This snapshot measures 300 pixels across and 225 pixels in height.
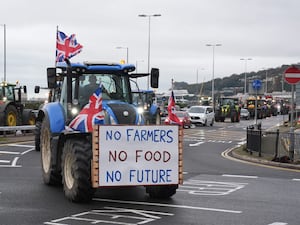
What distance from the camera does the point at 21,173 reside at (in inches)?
561

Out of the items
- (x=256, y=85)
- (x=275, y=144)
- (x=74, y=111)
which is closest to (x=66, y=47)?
(x=256, y=85)

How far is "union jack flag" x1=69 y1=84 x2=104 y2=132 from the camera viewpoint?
10016 millimetres

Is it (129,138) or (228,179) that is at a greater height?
(129,138)

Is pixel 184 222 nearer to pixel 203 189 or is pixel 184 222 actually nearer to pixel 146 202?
pixel 146 202

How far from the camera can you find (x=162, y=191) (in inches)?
416

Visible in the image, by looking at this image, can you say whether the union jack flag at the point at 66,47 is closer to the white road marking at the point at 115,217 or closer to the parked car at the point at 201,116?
the white road marking at the point at 115,217

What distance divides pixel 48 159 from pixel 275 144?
8577 millimetres

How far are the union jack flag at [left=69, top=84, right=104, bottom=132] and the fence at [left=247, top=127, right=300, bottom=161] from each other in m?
8.79

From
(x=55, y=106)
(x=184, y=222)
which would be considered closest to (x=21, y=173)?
(x=55, y=106)

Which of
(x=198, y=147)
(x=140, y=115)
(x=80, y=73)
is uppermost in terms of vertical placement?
(x=80, y=73)

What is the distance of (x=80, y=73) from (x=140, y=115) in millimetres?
1576

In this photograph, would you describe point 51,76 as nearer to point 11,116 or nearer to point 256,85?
point 256,85

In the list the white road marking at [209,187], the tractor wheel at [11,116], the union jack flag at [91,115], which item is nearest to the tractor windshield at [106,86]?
the union jack flag at [91,115]

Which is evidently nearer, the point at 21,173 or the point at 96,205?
the point at 96,205
